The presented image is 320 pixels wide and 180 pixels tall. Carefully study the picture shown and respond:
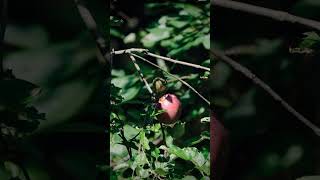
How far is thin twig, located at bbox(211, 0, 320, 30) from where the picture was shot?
1.99m

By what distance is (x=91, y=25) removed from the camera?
77.9 inches

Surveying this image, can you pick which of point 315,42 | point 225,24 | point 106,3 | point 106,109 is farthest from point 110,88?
point 315,42

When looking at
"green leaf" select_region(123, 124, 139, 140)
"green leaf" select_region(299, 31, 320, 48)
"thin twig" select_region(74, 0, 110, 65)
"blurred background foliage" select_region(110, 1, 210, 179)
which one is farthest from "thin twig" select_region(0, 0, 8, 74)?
"green leaf" select_region(299, 31, 320, 48)

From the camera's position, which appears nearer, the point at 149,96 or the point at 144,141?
the point at 144,141

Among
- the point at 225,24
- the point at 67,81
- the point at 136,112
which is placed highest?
the point at 225,24

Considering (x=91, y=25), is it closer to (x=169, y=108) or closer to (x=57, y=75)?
(x=57, y=75)

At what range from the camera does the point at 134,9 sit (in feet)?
7.39

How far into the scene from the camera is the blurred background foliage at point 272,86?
202 cm

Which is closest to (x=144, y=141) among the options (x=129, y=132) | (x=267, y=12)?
(x=129, y=132)

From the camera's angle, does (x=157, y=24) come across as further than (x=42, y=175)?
Yes

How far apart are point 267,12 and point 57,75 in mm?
753

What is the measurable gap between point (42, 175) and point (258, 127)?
0.77 metres

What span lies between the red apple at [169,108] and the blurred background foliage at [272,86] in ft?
0.46

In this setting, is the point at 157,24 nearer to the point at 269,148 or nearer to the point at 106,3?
the point at 106,3
